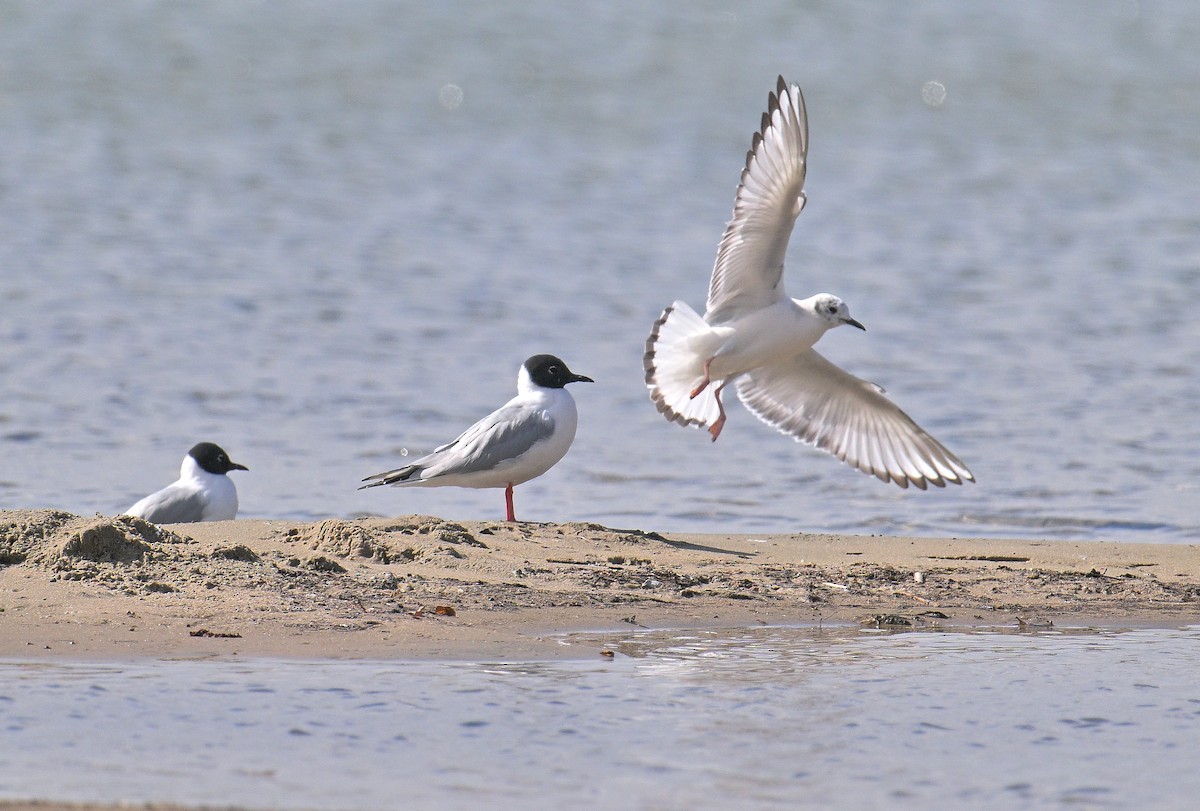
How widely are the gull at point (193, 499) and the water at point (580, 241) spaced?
1.39 ft

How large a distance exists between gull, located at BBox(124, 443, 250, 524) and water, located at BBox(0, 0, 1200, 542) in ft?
1.39

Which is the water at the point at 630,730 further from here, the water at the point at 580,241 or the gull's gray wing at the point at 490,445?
the water at the point at 580,241

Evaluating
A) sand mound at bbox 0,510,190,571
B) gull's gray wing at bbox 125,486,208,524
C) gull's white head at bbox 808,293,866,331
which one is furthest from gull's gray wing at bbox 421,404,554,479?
sand mound at bbox 0,510,190,571

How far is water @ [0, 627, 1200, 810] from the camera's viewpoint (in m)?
4.37

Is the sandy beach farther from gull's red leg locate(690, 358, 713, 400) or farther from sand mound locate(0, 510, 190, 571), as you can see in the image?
gull's red leg locate(690, 358, 713, 400)

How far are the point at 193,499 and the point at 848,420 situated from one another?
11.5 ft

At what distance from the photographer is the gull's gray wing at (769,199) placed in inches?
330

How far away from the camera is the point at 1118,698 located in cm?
546

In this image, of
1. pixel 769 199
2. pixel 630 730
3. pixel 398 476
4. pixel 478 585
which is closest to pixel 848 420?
pixel 769 199

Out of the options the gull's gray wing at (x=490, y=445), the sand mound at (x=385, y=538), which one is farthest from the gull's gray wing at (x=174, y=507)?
the sand mound at (x=385, y=538)

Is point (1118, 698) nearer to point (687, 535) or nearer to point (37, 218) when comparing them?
point (687, 535)

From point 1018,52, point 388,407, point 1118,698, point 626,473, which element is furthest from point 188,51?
point 1118,698

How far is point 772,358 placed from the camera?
9.28 m

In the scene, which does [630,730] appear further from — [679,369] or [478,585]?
[679,369]
